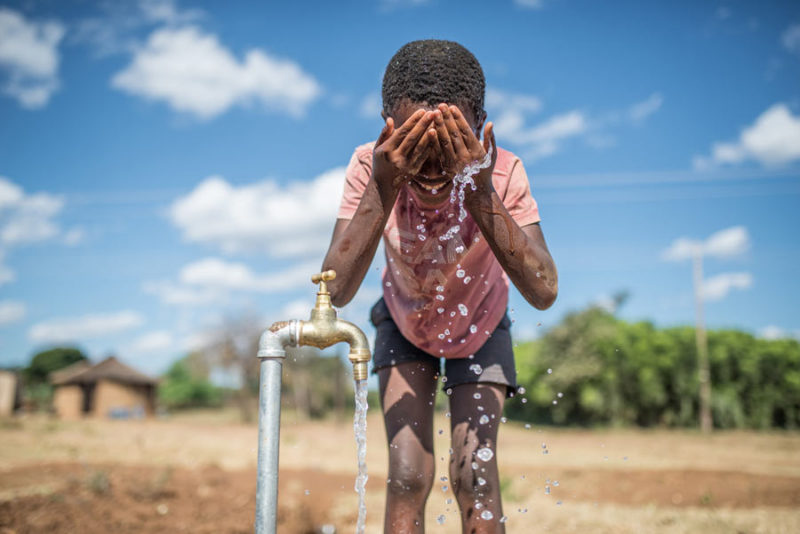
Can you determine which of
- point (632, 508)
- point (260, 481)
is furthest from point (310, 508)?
point (260, 481)

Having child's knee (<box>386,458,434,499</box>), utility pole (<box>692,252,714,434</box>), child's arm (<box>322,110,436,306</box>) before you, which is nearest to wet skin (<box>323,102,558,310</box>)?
child's arm (<box>322,110,436,306</box>)

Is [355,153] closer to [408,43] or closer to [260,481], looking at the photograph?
[408,43]

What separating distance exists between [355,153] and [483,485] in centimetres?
139

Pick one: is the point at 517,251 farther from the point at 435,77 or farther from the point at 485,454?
the point at 485,454

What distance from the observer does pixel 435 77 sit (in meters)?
1.77

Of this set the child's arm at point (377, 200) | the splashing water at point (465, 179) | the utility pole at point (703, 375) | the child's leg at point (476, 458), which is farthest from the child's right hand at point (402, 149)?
the utility pole at point (703, 375)

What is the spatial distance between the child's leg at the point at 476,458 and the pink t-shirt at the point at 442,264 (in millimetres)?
189

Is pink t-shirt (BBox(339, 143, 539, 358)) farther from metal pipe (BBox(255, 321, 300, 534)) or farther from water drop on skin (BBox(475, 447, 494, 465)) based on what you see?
metal pipe (BBox(255, 321, 300, 534))

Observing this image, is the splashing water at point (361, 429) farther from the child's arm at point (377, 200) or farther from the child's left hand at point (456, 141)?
the child's left hand at point (456, 141)

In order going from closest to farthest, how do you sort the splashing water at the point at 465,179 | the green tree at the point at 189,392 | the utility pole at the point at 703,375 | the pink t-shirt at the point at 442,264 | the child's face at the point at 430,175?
the splashing water at the point at 465,179 → the child's face at the point at 430,175 → the pink t-shirt at the point at 442,264 → the utility pole at the point at 703,375 → the green tree at the point at 189,392

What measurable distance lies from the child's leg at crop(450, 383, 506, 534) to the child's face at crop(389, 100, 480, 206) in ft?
2.79

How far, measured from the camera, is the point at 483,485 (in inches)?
82.6

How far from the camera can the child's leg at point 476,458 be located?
2072 mm

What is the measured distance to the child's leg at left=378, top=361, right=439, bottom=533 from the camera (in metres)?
2.13
